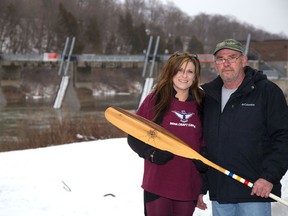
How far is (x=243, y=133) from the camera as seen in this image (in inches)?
120

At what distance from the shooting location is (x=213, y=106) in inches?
128

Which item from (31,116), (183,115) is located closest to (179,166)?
(183,115)

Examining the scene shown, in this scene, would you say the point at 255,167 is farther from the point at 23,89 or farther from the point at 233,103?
the point at 23,89

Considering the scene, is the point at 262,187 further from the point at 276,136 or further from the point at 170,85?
the point at 170,85

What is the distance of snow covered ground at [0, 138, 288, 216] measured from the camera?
555cm

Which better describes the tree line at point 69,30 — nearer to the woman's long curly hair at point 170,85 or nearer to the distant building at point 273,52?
the distant building at point 273,52

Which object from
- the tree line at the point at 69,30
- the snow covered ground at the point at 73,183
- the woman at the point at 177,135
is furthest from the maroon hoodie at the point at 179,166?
the tree line at the point at 69,30

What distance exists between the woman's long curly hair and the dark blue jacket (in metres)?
0.17

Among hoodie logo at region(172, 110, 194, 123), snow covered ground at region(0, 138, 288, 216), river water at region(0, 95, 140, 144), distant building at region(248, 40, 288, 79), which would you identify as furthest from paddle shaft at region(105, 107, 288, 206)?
distant building at region(248, 40, 288, 79)

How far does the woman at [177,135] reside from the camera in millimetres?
Answer: 3271

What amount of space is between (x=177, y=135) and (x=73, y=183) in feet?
11.8

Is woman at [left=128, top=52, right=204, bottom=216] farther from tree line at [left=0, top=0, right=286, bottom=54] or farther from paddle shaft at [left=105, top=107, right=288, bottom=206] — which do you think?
tree line at [left=0, top=0, right=286, bottom=54]

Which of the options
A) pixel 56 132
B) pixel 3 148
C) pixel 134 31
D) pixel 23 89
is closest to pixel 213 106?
pixel 3 148

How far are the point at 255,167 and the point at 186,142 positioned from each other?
1.82 ft
